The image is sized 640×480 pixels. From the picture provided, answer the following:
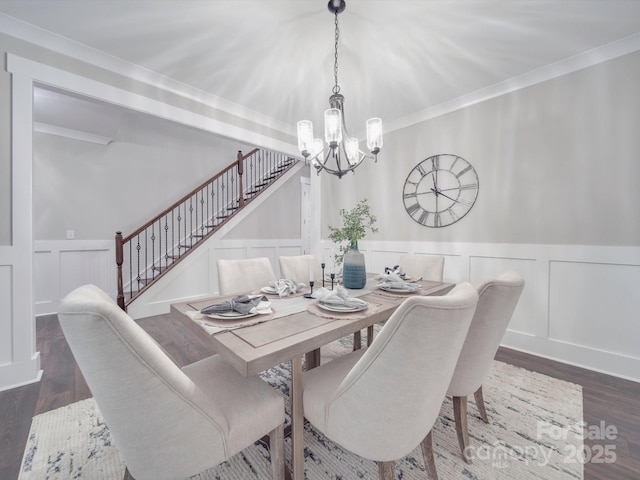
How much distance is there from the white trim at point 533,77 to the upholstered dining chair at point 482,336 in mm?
2287

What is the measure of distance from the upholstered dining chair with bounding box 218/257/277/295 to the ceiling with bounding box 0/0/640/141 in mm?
1715

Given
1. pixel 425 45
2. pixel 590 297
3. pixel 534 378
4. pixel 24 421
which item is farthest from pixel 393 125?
pixel 24 421

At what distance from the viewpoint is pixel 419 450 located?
4.60ft

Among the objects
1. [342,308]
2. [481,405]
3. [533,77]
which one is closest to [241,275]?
[342,308]

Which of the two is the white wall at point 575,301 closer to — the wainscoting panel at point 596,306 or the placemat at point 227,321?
the wainscoting panel at point 596,306

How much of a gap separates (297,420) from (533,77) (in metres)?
3.34

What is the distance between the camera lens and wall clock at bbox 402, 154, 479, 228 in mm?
2891

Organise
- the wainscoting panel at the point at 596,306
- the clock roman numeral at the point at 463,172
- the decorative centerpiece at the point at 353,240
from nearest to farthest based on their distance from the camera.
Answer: the decorative centerpiece at the point at 353,240, the wainscoting panel at the point at 596,306, the clock roman numeral at the point at 463,172

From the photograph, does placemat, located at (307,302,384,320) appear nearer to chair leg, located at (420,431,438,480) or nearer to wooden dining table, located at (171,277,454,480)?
wooden dining table, located at (171,277,454,480)

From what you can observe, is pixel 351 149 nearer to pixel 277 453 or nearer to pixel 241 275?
pixel 241 275

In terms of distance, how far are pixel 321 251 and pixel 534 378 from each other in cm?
288

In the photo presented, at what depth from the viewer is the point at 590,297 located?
7.33 ft

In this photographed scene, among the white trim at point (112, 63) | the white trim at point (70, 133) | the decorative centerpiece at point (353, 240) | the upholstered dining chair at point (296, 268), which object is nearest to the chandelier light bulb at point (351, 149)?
the decorative centerpiece at point (353, 240)

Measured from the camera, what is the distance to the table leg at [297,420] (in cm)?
107
